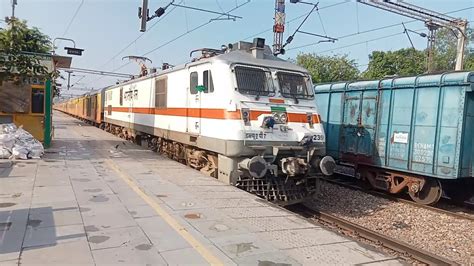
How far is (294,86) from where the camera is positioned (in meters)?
9.04

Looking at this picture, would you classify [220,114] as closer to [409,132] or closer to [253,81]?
[253,81]

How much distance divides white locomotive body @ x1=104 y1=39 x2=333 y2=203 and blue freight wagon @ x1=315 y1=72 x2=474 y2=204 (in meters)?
2.44

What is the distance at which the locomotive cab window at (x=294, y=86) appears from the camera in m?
8.84

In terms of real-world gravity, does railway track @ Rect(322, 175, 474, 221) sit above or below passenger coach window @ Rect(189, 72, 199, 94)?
below

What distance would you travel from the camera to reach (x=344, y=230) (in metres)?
7.44

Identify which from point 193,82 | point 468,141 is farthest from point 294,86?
point 468,141

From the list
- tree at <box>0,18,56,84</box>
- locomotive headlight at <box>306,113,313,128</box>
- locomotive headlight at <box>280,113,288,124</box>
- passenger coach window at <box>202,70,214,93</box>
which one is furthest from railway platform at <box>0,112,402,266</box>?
tree at <box>0,18,56,84</box>

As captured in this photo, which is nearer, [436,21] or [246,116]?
[246,116]

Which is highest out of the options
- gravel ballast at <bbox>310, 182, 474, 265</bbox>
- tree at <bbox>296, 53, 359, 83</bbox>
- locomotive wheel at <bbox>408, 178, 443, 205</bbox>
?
tree at <bbox>296, 53, 359, 83</bbox>

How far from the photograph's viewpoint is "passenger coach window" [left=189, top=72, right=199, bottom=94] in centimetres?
934

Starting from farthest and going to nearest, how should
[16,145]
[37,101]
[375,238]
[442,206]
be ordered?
[37,101]
[16,145]
[442,206]
[375,238]

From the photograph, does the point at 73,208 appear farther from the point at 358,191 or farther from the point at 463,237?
the point at 358,191

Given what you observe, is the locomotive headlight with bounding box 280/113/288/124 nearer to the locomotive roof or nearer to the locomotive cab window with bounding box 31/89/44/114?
the locomotive roof

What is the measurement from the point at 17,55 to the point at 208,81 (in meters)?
6.19
